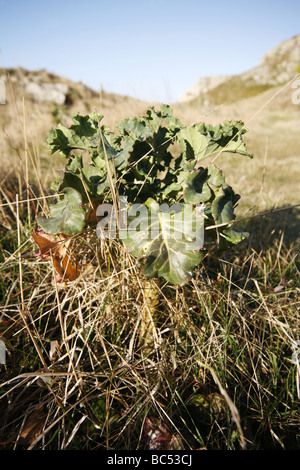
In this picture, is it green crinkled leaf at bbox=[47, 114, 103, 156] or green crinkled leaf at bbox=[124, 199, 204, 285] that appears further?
green crinkled leaf at bbox=[47, 114, 103, 156]

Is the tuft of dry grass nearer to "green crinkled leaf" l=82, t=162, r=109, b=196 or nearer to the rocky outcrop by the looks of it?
"green crinkled leaf" l=82, t=162, r=109, b=196

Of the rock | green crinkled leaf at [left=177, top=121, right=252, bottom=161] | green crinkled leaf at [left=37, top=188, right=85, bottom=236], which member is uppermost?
the rock

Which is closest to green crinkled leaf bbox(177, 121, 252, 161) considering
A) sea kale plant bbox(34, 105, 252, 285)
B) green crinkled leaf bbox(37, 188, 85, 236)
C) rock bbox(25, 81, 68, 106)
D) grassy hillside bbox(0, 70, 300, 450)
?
sea kale plant bbox(34, 105, 252, 285)

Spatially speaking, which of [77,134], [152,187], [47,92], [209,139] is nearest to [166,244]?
[152,187]

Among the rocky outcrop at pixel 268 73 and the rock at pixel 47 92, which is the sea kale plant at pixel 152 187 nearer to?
the rock at pixel 47 92

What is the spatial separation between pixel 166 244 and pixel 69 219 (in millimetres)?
335

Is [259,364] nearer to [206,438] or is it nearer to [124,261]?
[206,438]

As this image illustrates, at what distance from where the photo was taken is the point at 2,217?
2.03 m

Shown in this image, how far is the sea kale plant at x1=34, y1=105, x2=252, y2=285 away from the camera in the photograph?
918mm

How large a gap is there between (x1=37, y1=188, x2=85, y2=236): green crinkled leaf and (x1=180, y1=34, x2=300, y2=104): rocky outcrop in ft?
111

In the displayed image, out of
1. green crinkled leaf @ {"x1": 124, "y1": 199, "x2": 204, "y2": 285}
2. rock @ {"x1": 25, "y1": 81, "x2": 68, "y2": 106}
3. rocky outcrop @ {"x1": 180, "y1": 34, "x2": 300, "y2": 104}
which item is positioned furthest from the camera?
rocky outcrop @ {"x1": 180, "y1": 34, "x2": 300, "y2": 104}

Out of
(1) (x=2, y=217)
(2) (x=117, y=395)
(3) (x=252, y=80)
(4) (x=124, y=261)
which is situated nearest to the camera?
(2) (x=117, y=395)

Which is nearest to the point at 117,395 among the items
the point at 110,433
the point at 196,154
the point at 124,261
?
the point at 110,433
